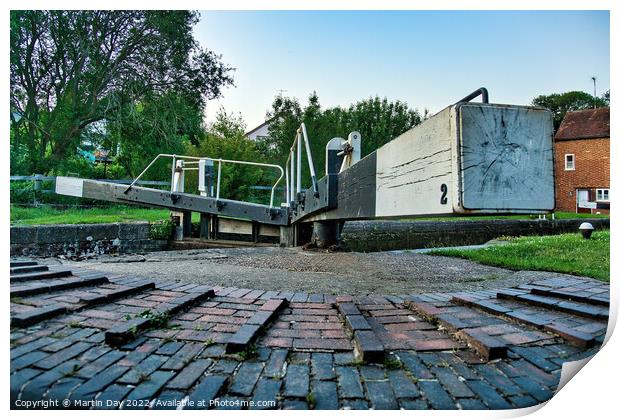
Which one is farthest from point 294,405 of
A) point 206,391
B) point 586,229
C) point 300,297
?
point 586,229

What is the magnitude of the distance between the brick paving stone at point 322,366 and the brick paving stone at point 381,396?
0.10 m

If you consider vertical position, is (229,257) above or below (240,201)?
below

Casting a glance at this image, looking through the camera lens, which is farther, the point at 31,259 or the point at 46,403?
the point at 31,259

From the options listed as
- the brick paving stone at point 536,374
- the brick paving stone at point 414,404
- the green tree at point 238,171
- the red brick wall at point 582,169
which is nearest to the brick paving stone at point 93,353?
the brick paving stone at point 414,404

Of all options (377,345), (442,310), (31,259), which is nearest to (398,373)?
(377,345)

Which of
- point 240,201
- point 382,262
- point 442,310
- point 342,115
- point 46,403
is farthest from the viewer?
point 240,201

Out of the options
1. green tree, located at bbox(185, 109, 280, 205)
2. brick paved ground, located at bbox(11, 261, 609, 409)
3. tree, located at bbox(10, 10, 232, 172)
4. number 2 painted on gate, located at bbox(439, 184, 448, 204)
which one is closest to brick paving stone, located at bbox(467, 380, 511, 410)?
brick paved ground, located at bbox(11, 261, 609, 409)

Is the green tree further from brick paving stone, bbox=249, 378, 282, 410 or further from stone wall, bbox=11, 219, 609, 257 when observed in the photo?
brick paving stone, bbox=249, 378, 282, 410

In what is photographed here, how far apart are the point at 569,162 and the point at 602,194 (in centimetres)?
17

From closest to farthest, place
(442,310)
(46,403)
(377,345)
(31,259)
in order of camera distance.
→ (46,403), (377,345), (31,259), (442,310)

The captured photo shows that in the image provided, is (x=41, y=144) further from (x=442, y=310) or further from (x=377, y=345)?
(x=442, y=310)

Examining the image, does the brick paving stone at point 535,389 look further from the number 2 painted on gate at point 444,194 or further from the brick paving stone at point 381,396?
the number 2 painted on gate at point 444,194

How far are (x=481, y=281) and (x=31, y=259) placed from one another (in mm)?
1943

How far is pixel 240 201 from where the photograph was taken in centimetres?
543
